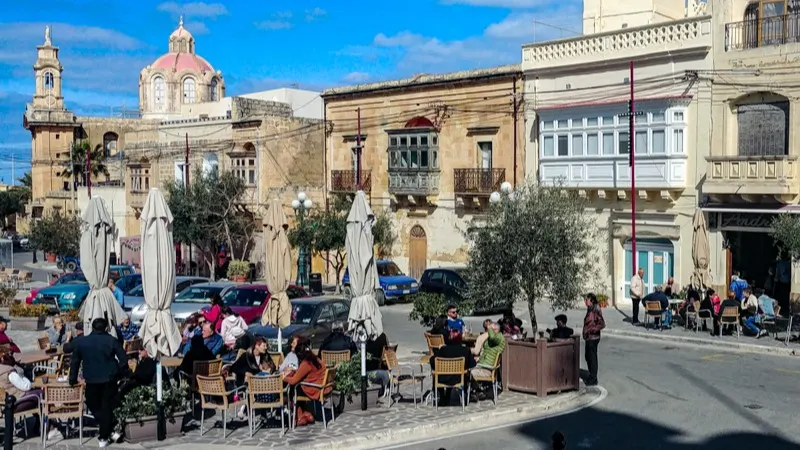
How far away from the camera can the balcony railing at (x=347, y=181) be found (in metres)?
40.8

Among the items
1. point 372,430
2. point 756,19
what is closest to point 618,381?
point 372,430

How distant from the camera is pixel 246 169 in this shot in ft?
143

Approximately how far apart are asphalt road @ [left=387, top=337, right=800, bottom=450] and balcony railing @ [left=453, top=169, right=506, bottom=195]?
15.9m

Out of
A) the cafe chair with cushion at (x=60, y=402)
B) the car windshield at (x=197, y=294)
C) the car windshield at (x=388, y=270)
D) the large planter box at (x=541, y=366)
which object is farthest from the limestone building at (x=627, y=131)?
the cafe chair with cushion at (x=60, y=402)

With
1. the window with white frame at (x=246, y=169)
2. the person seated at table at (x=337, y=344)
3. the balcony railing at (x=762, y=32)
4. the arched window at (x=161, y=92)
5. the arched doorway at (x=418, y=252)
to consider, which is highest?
the arched window at (x=161, y=92)

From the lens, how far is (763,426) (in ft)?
43.8

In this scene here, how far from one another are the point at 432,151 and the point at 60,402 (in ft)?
86.9

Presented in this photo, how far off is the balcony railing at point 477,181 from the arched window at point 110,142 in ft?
183

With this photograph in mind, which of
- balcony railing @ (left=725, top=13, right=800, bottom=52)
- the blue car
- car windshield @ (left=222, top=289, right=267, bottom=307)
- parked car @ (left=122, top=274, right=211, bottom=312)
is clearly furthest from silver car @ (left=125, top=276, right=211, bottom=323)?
balcony railing @ (left=725, top=13, right=800, bottom=52)

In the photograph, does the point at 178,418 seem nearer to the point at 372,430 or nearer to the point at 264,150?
the point at 372,430

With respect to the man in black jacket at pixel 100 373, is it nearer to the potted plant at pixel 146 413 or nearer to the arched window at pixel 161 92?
the potted plant at pixel 146 413

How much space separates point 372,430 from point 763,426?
5.95 meters

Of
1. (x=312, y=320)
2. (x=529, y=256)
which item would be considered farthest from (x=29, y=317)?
(x=529, y=256)

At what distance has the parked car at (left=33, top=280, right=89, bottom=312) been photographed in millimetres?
28797
